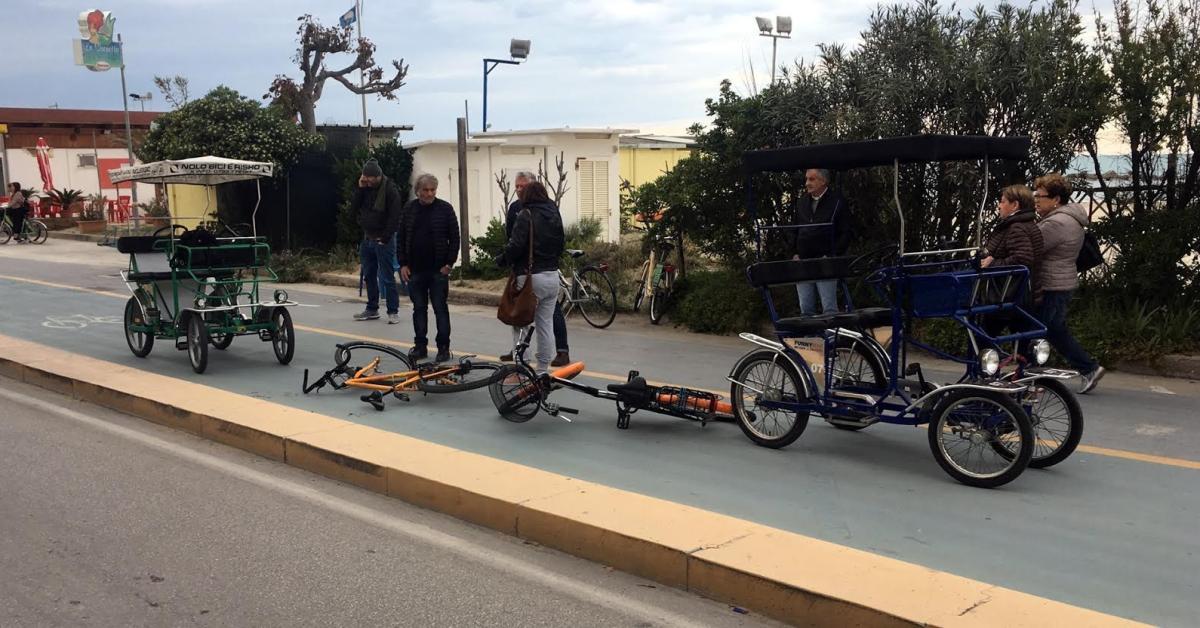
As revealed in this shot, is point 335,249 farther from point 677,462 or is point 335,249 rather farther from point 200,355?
point 677,462

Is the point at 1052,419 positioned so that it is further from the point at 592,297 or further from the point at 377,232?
the point at 377,232

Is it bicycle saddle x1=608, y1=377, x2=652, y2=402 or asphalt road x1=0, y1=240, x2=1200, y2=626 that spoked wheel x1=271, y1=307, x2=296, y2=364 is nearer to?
asphalt road x1=0, y1=240, x2=1200, y2=626

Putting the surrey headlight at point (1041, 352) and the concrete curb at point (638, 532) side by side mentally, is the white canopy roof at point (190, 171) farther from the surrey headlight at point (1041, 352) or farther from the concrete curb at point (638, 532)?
the surrey headlight at point (1041, 352)

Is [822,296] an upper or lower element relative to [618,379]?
upper

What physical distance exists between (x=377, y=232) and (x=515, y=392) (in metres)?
6.58

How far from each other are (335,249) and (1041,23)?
1424 centimetres

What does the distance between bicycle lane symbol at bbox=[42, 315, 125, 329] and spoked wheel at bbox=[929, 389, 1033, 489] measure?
11090 millimetres

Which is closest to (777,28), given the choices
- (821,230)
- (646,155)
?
(646,155)

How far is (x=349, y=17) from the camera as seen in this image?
34.3 m

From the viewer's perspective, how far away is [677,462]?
6.84m

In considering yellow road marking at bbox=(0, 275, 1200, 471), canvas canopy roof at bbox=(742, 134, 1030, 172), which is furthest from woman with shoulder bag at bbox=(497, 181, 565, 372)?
canvas canopy roof at bbox=(742, 134, 1030, 172)

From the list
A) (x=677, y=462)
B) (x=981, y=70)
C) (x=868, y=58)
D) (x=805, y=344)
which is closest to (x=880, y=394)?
(x=805, y=344)

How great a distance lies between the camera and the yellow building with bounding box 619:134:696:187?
28.7 metres

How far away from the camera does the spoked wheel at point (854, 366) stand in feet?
22.7
